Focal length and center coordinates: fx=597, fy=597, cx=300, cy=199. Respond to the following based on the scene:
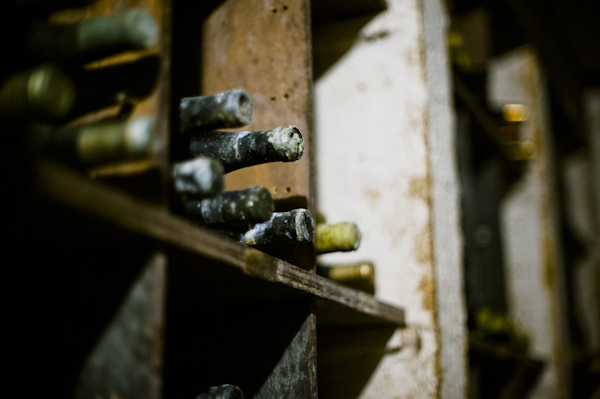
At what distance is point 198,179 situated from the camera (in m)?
0.63

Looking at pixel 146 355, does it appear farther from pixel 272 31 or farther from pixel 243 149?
pixel 272 31

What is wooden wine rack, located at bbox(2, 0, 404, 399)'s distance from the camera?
21.7 inches

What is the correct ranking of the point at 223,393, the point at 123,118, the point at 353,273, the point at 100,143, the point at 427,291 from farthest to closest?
the point at 427,291
the point at 353,273
the point at 223,393
the point at 123,118
the point at 100,143

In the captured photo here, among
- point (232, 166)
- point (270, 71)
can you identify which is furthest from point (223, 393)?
point (270, 71)

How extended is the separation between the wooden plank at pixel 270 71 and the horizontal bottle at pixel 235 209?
0.24 m

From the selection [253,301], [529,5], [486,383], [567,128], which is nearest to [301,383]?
[253,301]

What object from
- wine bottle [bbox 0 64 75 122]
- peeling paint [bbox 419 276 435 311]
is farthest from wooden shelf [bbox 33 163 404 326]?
peeling paint [bbox 419 276 435 311]

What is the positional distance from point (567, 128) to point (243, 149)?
3.14 meters

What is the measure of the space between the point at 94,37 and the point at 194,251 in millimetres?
244

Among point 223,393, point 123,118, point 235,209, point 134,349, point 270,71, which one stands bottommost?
point 223,393

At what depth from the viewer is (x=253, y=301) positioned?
94cm

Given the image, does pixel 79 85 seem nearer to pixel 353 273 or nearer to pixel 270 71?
pixel 270 71

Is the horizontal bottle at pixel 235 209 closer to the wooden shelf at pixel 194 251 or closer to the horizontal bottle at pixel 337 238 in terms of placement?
the wooden shelf at pixel 194 251

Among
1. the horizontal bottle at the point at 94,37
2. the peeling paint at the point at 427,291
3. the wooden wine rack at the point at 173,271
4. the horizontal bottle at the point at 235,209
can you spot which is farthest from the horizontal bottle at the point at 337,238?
the horizontal bottle at the point at 94,37
